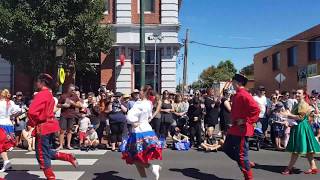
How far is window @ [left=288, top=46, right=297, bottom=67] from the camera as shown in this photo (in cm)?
4741

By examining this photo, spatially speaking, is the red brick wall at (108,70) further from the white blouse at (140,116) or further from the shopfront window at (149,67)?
the white blouse at (140,116)

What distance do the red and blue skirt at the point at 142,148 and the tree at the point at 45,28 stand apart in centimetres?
1085

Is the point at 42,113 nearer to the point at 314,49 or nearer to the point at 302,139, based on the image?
the point at 302,139

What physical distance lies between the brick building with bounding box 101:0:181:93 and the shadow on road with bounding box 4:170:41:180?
1567 centimetres

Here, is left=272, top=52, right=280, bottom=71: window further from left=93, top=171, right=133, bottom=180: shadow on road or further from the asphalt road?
left=93, top=171, right=133, bottom=180: shadow on road

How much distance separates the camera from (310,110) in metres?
10.3

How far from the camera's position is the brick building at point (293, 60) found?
4134 centimetres

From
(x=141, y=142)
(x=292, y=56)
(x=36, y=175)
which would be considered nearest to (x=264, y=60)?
(x=292, y=56)

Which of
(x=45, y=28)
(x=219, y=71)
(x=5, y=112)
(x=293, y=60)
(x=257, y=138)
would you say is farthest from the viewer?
(x=219, y=71)

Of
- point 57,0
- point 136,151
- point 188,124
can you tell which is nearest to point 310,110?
point 136,151

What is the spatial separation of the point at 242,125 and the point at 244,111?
0.26 meters

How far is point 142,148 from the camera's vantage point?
29.1 ft

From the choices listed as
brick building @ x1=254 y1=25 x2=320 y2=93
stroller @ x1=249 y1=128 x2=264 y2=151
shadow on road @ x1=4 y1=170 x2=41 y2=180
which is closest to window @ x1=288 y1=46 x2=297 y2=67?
brick building @ x1=254 y1=25 x2=320 y2=93

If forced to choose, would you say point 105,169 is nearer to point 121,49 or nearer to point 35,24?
point 35,24
